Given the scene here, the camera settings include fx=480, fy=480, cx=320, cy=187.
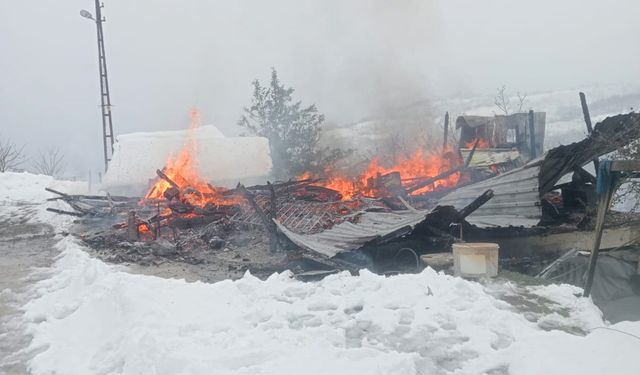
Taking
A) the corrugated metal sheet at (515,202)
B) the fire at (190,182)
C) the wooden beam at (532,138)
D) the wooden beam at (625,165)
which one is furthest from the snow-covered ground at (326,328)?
the wooden beam at (532,138)

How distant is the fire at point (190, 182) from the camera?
14844 mm

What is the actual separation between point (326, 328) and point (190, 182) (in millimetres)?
13892

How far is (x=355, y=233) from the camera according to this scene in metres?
9.27

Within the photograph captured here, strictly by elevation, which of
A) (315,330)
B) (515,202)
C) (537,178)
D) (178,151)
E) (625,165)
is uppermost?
(178,151)

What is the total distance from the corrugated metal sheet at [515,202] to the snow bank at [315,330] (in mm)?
2879

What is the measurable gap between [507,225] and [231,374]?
20.0 feet

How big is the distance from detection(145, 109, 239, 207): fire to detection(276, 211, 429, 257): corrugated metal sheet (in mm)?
5244

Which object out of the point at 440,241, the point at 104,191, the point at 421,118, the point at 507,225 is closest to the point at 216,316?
the point at 440,241

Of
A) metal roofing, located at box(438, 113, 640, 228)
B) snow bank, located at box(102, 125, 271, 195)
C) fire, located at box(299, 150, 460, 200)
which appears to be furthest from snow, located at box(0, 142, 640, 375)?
snow bank, located at box(102, 125, 271, 195)

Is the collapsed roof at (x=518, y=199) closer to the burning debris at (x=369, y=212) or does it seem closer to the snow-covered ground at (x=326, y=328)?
the burning debris at (x=369, y=212)

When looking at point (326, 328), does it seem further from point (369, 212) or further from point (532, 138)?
point (532, 138)

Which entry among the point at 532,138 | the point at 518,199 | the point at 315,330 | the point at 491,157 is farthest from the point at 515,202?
the point at 532,138

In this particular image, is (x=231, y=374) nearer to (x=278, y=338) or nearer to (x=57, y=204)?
(x=278, y=338)

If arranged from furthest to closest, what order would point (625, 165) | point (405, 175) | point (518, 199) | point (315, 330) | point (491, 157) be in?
point (405, 175), point (491, 157), point (518, 199), point (625, 165), point (315, 330)
